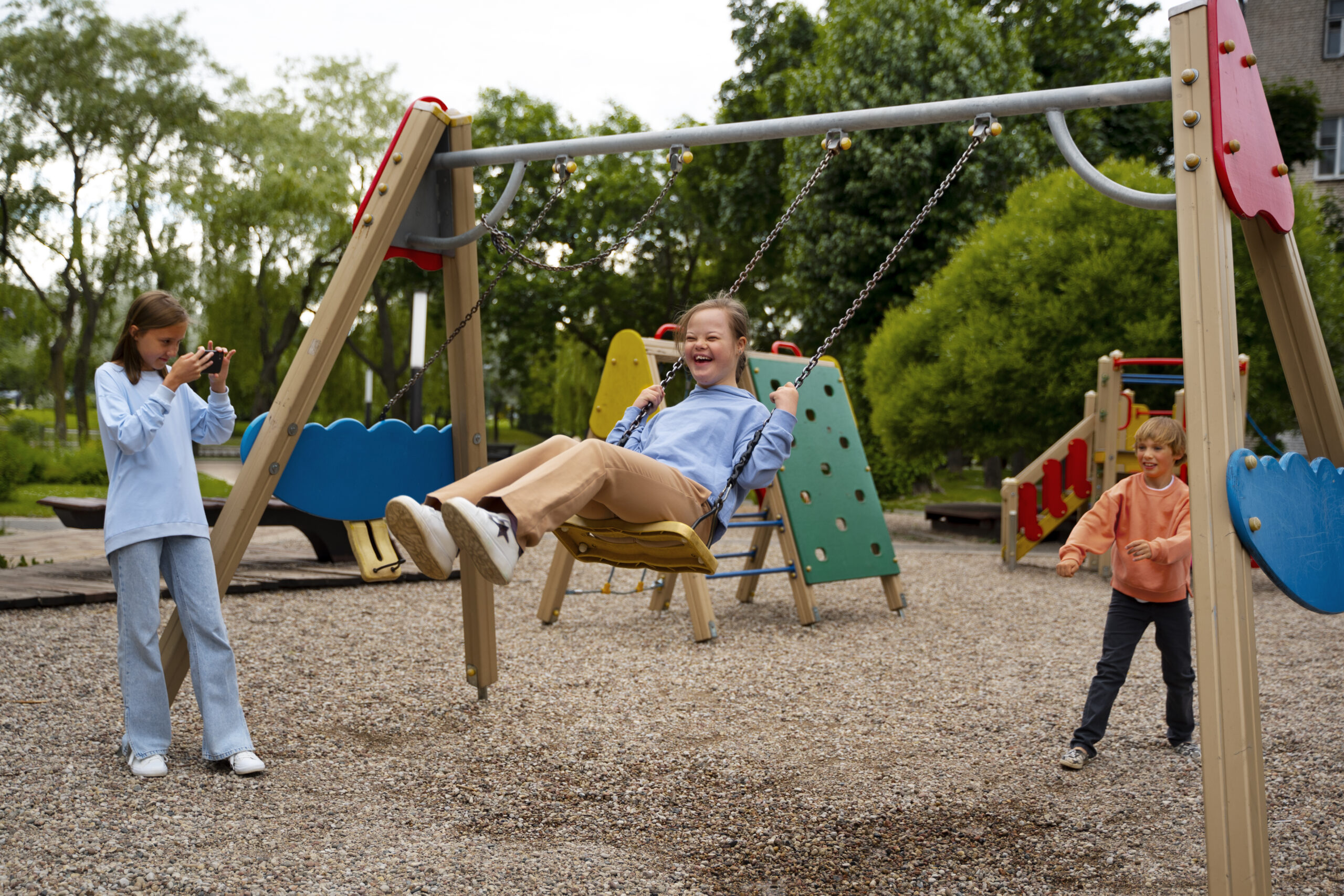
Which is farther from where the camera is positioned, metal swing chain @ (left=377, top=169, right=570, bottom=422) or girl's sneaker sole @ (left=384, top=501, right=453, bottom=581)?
metal swing chain @ (left=377, top=169, right=570, bottom=422)

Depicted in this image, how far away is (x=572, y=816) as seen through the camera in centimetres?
348

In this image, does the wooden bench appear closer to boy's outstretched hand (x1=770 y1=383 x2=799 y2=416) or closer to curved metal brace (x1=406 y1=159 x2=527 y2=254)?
curved metal brace (x1=406 y1=159 x2=527 y2=254)

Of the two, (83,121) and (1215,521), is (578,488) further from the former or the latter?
(83,121)

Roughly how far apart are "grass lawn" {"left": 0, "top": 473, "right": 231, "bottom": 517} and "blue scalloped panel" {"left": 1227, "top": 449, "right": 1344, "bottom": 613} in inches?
483

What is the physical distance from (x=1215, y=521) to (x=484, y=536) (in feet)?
6.08

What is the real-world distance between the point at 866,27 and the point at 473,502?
15.5 metres

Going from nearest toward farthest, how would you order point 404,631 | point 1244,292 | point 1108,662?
point 1108,662 → point 404,631 → point 1244,292

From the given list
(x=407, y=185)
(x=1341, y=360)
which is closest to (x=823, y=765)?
(x=407, y=185)

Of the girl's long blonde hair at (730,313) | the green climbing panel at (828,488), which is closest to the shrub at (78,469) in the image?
the green climbing panel at (828,488)

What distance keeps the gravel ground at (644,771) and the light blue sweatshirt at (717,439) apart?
1070mm

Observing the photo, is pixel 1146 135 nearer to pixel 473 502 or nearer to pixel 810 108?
pixel 810 108

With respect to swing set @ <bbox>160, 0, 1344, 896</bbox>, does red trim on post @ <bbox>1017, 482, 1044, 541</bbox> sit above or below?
below

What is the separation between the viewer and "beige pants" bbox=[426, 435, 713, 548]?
2.95m

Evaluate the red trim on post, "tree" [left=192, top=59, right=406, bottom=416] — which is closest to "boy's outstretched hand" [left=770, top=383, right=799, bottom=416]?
the red trim on post
